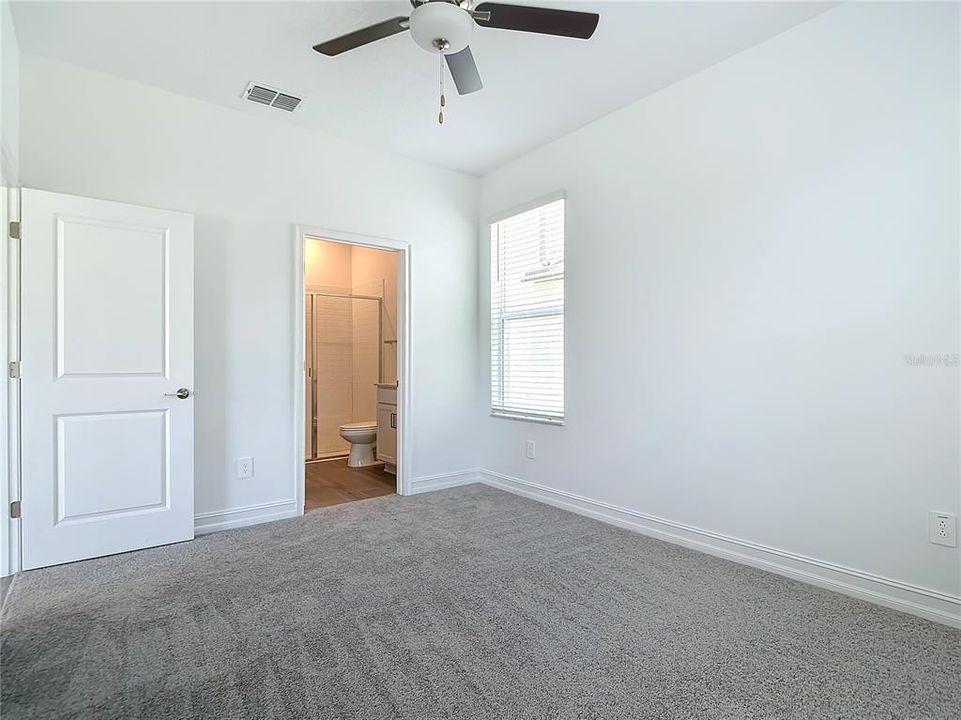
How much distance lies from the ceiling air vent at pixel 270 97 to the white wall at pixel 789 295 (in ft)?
6.26

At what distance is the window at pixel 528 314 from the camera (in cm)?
391

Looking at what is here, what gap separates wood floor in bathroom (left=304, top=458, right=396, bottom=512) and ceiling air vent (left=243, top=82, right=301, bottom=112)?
2.70 m

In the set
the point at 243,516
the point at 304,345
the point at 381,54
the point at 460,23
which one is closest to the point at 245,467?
the point at 243,516

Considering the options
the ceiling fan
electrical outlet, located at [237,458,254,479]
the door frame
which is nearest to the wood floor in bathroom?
the door frame

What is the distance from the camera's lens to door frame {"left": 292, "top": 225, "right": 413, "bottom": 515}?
11.9ft

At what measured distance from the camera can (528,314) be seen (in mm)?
4145

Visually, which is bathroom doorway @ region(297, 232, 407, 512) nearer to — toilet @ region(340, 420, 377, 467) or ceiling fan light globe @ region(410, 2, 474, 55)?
toilet @ region(340, 420, 377, 467)

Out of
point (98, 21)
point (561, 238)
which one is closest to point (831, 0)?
point (561, 238)

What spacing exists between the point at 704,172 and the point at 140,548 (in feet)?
12.3

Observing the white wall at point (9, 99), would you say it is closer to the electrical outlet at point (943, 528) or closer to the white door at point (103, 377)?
the white door at point (103, 377)

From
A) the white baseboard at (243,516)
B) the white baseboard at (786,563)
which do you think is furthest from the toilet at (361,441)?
the white baseboard at (786,563)

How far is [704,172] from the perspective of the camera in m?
2.95

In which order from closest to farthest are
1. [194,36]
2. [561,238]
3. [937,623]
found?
1. [937,623]
2. [194,36]
3. [561,238]

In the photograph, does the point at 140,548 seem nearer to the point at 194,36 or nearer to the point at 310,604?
the point at 310,604
